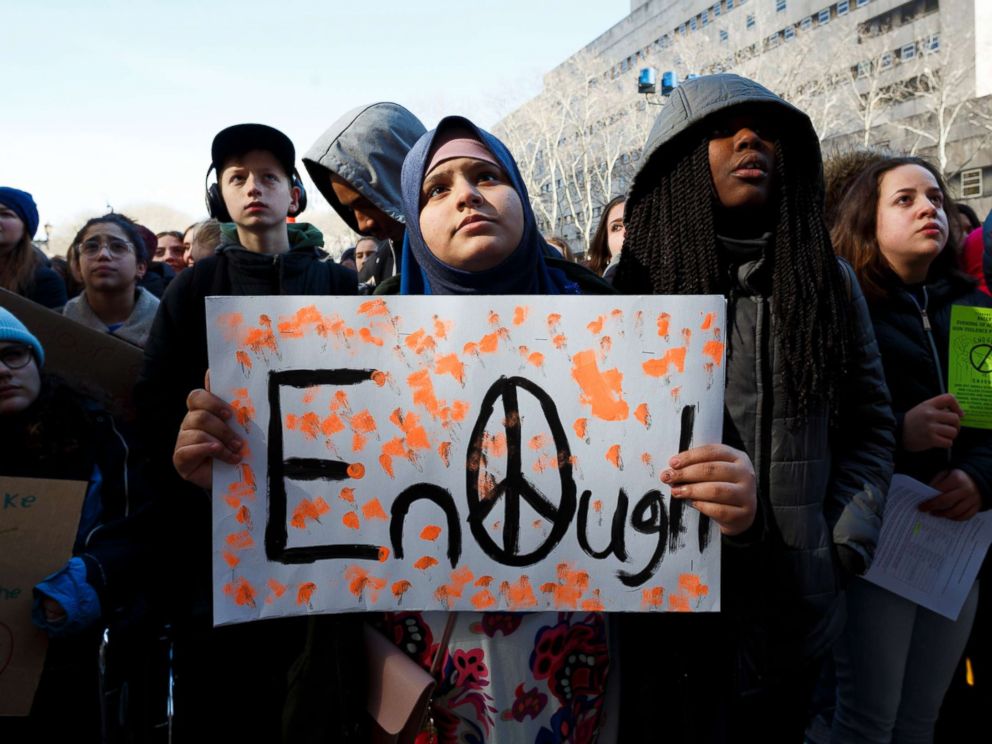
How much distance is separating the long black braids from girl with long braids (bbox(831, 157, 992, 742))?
0.62 m

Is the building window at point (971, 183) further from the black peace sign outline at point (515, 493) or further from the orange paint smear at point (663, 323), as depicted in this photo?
the black peace sign outline at point (515, 493)

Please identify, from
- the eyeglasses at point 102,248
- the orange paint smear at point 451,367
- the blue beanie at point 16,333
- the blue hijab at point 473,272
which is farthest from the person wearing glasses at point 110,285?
the orange paint smear at point 451,367

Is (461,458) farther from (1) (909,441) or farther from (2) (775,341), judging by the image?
(1) (909,441)

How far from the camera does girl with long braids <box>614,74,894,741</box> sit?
159 cm

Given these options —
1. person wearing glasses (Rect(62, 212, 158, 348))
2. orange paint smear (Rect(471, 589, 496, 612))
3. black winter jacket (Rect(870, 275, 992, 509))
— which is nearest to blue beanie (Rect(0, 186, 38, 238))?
person wearing glasses (Rect(62, 212, 158, 348))

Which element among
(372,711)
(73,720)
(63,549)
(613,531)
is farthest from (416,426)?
(73,720)

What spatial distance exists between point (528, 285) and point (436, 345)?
0.99ft

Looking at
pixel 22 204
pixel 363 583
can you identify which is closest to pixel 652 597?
pixel 363 583

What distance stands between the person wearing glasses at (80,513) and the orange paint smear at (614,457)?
4.83ft

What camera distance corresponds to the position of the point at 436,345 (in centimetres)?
126

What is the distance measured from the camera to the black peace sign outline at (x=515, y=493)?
1255 millimetres

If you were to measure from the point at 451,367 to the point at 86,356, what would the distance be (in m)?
1.68

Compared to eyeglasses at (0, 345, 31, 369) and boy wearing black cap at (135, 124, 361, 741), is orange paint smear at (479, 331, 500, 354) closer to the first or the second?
boy wearing black cap at (135, 124, 361, 741)

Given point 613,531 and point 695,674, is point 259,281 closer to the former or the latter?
point 613,531
